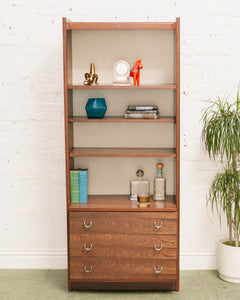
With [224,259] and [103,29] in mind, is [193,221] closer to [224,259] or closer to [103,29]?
[224,259]

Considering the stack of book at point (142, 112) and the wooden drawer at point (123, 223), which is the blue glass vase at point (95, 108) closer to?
the stack of book at point (142, 112)

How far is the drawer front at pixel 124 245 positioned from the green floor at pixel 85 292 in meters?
0.28

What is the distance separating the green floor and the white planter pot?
0.05m

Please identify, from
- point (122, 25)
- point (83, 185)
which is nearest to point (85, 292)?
point (83, 185)

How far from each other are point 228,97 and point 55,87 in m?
1.31

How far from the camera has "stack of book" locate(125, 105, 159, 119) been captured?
3145 mm

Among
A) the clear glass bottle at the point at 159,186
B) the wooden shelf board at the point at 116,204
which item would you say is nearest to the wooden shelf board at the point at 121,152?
the clear glass bottle at the point at 159,186

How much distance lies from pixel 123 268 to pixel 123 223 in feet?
1.05

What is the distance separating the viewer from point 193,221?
11.6 feet

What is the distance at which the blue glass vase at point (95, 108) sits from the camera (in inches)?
124

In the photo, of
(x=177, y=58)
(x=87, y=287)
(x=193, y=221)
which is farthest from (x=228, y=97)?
(x=87, y=287)

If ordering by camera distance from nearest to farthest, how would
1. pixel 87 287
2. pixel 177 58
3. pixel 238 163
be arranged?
pixel 177 58, pixel 87 287, pixel 238 163

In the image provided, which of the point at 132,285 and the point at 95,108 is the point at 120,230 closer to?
the point at 132,285

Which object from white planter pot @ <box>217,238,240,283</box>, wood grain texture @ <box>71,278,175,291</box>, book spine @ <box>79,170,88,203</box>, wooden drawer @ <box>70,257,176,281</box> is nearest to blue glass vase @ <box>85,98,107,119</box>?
book spine @ <box>79,170,88,203</box>
